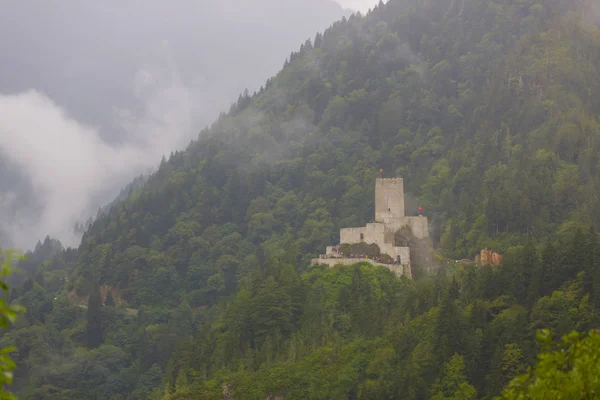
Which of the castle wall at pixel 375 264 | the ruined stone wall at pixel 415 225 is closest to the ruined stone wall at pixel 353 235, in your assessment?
the castle wall at pixel 375 264

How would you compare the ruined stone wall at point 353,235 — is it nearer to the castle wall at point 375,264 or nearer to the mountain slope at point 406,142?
the castle wall at point 375,264

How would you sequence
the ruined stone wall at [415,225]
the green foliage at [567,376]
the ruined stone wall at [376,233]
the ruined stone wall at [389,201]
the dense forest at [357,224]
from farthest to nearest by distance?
the ruined stone wall at [389,201] < the ruined stone wall at [415,225] < the ruined stone wall at [376,233] < the dense forest at [357,224] < the green foliage at [567,376]

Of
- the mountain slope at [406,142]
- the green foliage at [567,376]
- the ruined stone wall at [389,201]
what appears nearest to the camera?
the green foliage at [567,376]

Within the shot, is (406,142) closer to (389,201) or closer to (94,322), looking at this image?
(389,201)

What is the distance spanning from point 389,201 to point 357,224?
21350 millimetres

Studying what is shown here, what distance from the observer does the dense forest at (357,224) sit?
61250 mm

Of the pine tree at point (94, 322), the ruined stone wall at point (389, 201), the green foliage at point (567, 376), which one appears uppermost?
the ruined stone wall at point (389, 201)

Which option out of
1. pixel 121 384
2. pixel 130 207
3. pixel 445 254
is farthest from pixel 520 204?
pixel 130 207

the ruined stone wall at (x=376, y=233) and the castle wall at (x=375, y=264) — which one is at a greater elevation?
the ruined stone wall at (x=376, y=233)

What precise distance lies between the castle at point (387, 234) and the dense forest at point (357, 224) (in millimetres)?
1349

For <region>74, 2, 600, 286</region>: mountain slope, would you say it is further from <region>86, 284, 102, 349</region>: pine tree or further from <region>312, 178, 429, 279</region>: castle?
<region>86, 284, 102, 349</region>: pine tree

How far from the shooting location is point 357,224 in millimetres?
97938

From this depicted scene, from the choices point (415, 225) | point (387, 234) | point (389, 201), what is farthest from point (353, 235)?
point (415, 225)

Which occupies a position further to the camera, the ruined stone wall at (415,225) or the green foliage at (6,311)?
the ruined stone wall at (415,225)
